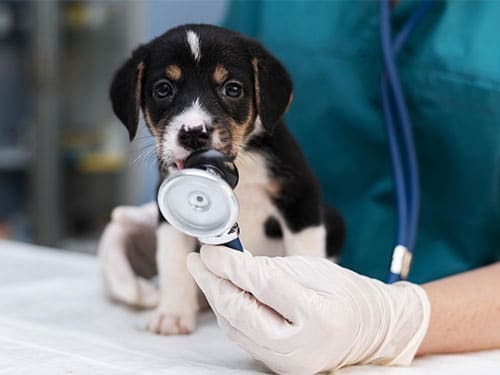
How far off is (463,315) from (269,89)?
47cm

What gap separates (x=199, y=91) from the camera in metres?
1.14

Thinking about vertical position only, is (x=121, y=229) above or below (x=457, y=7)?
below

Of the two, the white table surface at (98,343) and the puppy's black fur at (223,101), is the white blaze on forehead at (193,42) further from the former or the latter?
the white table surface at (98,343)

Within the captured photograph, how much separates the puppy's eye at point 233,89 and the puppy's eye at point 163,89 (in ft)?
0.28

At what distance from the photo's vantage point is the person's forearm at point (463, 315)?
1142 millimetres

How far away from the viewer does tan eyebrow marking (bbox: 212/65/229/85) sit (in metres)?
1.16

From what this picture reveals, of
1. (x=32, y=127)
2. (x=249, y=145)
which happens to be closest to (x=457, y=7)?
(x=249, y=145)

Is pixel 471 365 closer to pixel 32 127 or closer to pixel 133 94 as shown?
pixel 133 94

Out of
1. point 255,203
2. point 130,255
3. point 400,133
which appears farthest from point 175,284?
point 400,133

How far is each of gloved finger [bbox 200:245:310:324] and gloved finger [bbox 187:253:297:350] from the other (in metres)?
0.01

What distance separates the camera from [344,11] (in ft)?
5.66

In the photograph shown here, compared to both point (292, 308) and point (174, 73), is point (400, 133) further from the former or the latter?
point (292, 308)

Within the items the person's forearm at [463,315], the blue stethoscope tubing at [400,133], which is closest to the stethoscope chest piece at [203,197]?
the person's forearm at [463,315]

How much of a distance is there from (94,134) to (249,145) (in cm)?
299
